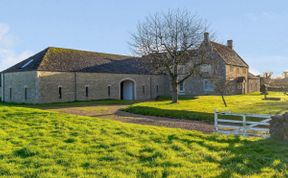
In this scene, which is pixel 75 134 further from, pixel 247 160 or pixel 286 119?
pixel 286 119

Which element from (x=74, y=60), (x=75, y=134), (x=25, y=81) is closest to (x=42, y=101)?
(x=25, y=81)

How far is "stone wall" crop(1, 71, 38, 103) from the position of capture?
1186 inches

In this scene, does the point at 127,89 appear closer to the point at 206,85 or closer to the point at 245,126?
the point at 206,85

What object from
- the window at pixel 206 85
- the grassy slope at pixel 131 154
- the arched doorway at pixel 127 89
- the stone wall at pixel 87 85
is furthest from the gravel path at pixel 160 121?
the window at pixel 206 85

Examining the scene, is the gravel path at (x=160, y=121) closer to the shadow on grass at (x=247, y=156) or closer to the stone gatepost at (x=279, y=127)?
the stone gatepost at (x=279, y=127)

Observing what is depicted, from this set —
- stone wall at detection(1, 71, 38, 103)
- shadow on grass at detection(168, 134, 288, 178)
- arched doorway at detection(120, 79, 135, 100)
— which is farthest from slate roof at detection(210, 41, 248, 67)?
shadow on grass at detection(168, 134, 288, 178)

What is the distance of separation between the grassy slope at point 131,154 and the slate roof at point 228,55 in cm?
3416

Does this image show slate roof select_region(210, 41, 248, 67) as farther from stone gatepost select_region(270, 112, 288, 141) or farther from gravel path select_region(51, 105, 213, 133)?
stone gatepost select_region(270, 112, 288, 141)

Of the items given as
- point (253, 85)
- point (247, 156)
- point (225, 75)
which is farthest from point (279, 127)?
point (253, 85)

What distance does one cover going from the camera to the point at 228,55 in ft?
156

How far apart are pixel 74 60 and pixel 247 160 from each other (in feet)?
99.6

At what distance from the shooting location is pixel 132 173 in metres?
6.24

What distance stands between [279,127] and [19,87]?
2918 centimetres

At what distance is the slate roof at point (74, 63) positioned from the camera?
31.4 metres
